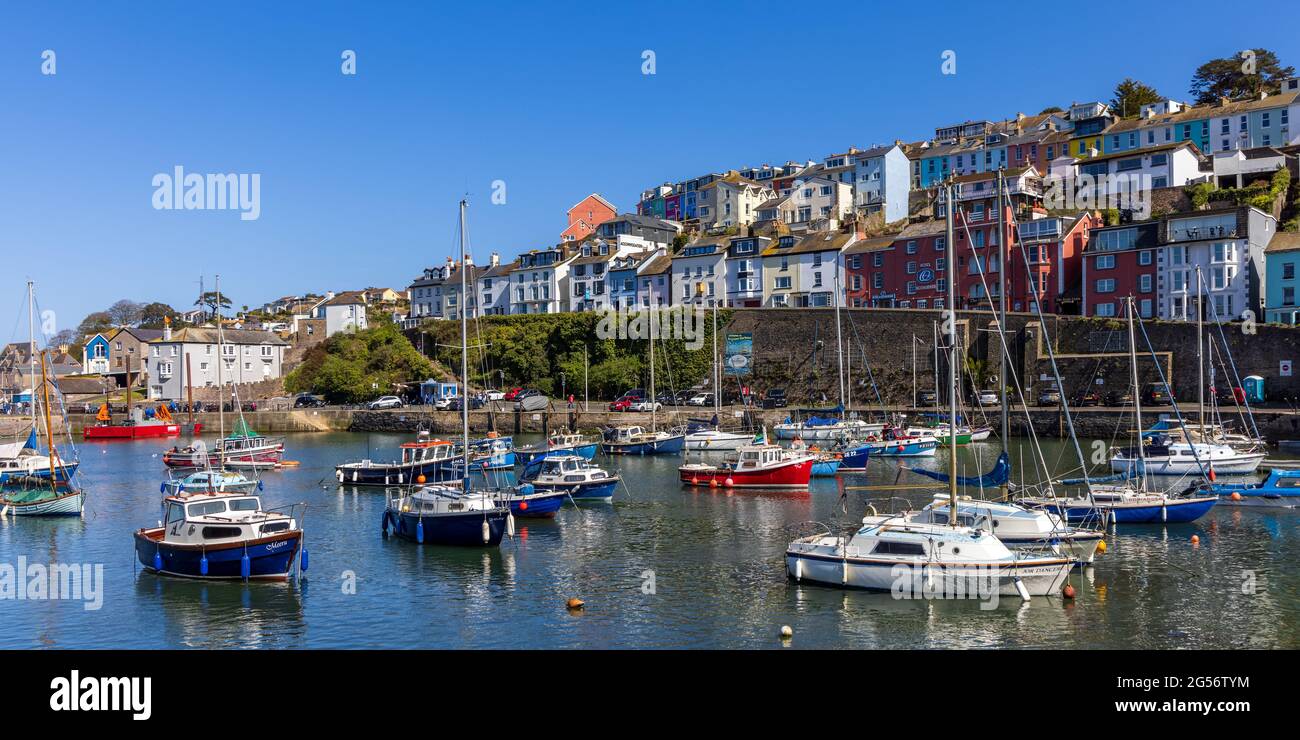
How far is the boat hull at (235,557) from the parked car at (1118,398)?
46.8 m

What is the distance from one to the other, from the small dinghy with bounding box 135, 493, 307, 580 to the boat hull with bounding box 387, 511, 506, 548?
415 cm

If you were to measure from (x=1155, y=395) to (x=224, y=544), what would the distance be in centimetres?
4966

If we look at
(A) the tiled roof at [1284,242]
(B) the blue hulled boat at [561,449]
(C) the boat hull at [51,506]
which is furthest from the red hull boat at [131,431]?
(A) the tiled roof at [1284,242]

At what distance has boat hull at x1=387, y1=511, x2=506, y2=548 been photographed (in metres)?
Answer: 26.7

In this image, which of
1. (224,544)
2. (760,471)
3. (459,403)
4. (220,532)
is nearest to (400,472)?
(760,471)

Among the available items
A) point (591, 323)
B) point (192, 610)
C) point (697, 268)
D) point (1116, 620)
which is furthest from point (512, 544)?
point (697, 268)

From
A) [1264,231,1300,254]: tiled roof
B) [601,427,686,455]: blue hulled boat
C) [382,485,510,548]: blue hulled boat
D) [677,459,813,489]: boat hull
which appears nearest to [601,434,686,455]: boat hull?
[601,427,686,455]: blue hulled boat

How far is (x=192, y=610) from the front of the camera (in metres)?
21.3

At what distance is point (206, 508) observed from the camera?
23797 millimetres

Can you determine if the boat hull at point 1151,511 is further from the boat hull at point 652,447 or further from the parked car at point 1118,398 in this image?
the parked car at point 1118,398

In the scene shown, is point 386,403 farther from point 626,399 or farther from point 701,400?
point 701,400

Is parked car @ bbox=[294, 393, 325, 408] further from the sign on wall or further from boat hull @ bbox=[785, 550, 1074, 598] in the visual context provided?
boat hull @ bbox=[785, 550, 1074, 598]
